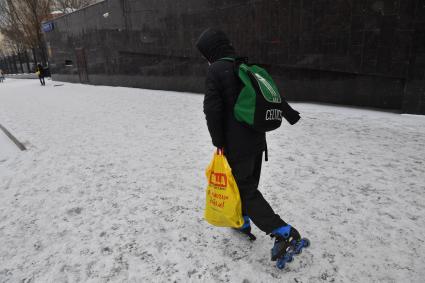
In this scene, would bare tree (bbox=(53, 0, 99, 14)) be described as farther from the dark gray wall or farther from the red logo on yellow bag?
the red logo on yellow bag

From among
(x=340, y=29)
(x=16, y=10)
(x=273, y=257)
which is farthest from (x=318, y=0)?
(x=16, y=10)

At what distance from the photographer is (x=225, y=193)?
7.36ft

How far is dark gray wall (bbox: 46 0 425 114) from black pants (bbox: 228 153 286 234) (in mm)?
6098

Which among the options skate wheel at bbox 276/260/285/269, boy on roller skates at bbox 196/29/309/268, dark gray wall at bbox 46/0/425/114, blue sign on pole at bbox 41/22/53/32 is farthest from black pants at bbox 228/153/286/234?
blue sign on pole at bbox 41/22/53/32

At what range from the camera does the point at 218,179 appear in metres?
2.29

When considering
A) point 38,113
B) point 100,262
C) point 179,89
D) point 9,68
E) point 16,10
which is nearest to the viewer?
point 100,262

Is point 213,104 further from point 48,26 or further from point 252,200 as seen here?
point 48,26

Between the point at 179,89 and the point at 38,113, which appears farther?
the point at 179,89

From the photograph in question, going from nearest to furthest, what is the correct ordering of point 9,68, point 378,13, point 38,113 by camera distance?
point 378,13 < point 38,113 < point 9,68

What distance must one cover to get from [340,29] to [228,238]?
6598mm

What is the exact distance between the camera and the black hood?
7.20 feet

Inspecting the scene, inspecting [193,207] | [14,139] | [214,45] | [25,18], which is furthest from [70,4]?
[214,45]

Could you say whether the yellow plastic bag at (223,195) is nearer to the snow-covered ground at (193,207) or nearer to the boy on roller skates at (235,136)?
the boy on roller skates at (235,136)

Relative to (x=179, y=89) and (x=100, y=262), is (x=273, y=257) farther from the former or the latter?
(x=179, y=89)
